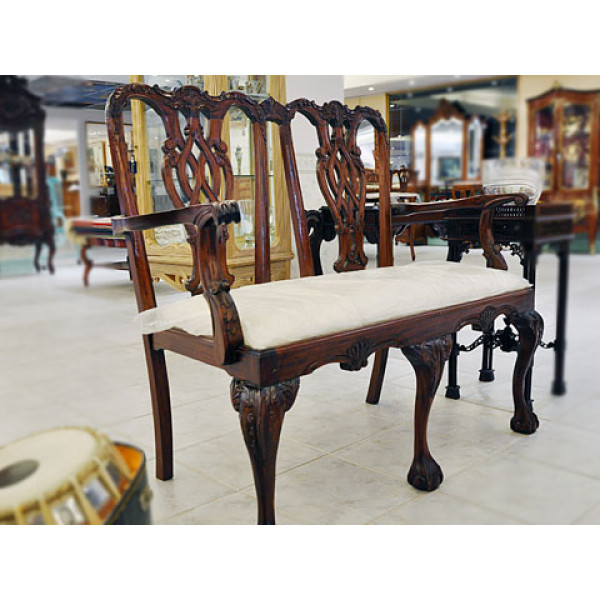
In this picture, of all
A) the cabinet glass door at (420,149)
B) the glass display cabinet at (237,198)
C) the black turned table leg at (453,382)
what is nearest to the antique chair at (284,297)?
the cabinet glass door at (420,149)

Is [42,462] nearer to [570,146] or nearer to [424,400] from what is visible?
[570,146]

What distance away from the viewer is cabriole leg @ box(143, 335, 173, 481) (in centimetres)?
139

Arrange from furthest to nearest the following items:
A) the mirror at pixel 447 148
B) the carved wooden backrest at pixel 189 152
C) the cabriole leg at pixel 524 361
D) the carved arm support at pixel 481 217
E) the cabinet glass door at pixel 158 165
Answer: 1. the cabinet glass door at pixel 158 165
2. the cabriole leg at pixel 524 361
3. the carved wooden backrest at pixel 189 152
4. the carved arm support at pixel 481 217
5. the mirror at pixel 447 148

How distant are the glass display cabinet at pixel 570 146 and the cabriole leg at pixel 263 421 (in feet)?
1.99

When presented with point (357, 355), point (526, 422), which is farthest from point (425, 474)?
point (526, 422)

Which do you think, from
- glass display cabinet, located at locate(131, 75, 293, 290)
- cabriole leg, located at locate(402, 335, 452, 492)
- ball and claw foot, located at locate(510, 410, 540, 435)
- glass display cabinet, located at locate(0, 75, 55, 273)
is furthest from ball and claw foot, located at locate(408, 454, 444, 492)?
glass display cabinet, located at locate(131, 75, 293, 290)

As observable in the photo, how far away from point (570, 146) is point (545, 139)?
3cm

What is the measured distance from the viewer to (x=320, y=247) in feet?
6.30

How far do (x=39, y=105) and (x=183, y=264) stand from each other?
7.82 feet

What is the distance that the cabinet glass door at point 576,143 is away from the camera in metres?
0.58

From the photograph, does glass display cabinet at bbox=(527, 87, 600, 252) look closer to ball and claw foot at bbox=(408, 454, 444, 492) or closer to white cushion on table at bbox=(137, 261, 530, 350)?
white cushion on table at bbox=(137, 261, 530, 350)

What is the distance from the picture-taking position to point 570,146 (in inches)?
23.2

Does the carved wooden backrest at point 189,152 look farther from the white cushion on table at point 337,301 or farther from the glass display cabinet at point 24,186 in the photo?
the glass display cabinet at point 24,186

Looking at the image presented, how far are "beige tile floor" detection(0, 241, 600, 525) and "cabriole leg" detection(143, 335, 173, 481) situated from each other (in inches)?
1.7
